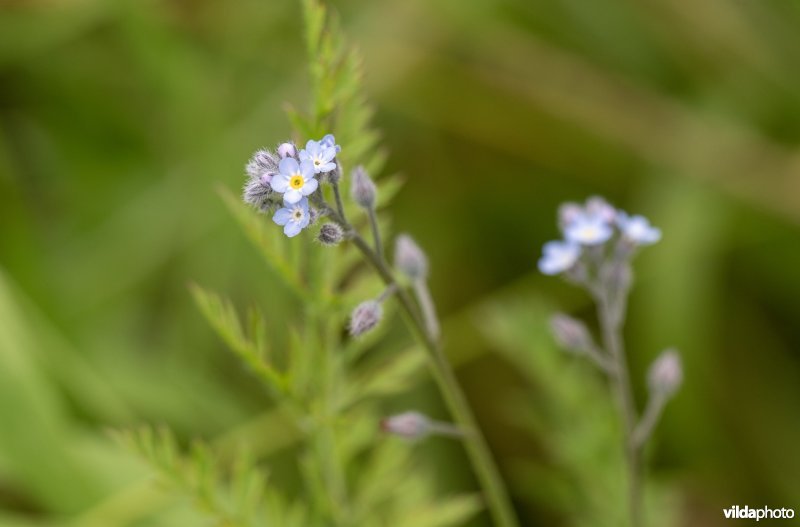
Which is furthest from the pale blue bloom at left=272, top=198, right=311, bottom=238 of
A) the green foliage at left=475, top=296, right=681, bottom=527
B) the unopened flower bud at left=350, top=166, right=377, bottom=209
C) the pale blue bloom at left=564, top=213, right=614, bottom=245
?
the green foliage at left=475, top=296, right=681, bottom=527

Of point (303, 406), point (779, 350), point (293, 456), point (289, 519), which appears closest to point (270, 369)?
point (303, 406)

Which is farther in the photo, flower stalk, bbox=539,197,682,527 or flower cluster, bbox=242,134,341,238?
flower stalk, bbox=539,197,682,527

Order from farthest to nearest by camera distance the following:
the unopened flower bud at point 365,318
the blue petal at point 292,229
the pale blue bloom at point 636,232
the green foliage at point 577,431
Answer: the green foliage at point 577,431 < the pale blue bloom at point 636,232 < the unopened flower bud at point 365,318 < the blue petal at point 292,229

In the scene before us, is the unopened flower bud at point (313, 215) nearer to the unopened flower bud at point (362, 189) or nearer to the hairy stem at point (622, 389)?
the unopened flower bud at point (362, 189)

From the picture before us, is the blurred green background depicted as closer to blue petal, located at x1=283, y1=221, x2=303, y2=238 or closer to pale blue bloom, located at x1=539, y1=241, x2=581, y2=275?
pale blue bloom, located at x1=539, y1=241, x2=581, y2=275

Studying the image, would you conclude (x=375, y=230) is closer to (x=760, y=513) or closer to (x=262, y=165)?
(x=262, y=165)

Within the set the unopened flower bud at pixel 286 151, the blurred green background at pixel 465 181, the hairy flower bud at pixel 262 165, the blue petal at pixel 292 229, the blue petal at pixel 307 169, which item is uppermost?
the blurred green background at pixel 465 181

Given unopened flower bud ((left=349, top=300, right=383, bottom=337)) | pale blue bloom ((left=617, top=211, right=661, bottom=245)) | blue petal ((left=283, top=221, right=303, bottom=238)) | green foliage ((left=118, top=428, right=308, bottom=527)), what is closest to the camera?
blue petal ((left=283, top=221, right=303, bottom=238))

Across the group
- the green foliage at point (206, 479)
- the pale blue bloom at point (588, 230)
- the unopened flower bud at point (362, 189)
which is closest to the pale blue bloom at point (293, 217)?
the unopened flower bud at point (362, 189)
